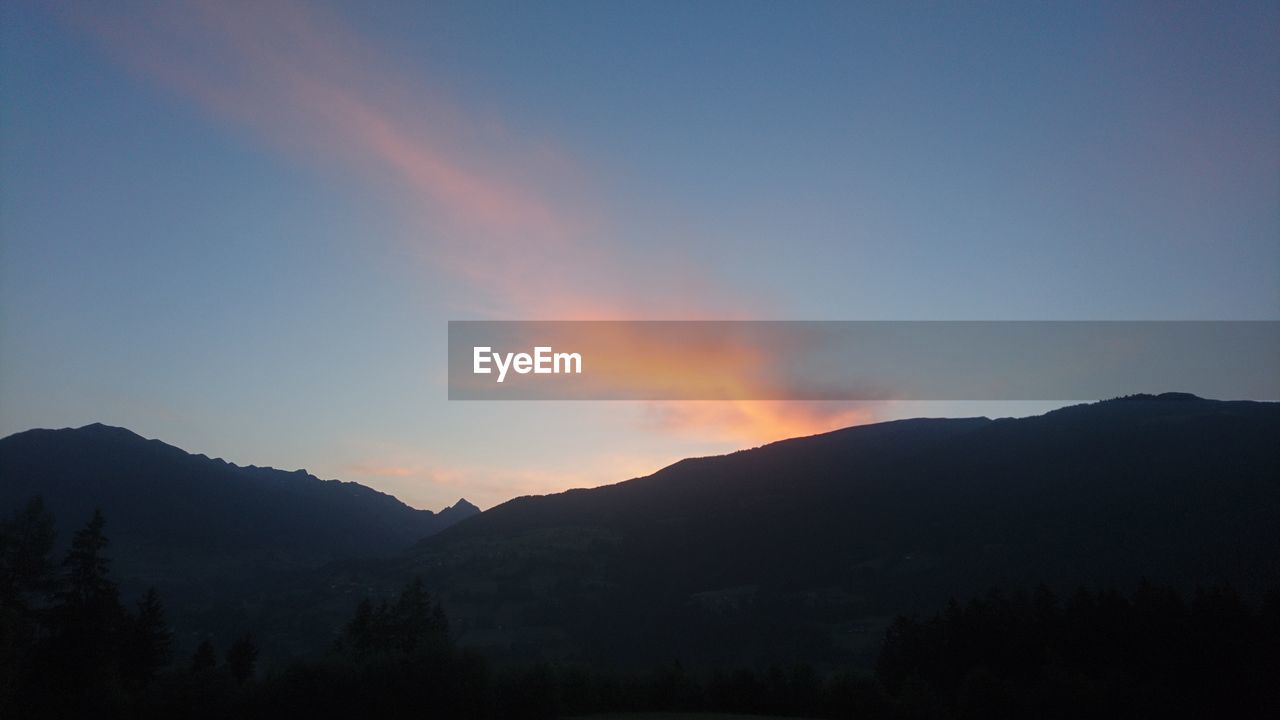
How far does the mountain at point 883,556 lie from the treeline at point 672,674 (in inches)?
2732

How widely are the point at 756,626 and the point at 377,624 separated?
9476cm

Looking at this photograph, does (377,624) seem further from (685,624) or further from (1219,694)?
(685,624)

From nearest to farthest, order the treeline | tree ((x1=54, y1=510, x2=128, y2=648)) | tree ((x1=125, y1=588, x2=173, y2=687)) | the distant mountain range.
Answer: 1. the treeline
2. tree ((x1=54, y1=510, x2=128, y2=648))
3. tree ((x1=125, y1=588, x2=173, y2=687))
4. the distant mountain range

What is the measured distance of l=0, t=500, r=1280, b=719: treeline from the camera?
36.2 meters

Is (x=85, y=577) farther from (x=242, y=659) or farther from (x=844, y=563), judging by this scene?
(x=844, y=563)

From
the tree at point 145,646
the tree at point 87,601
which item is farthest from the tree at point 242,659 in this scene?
the tree at point 87,601

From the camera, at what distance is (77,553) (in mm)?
46750

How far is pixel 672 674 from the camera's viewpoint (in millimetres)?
44344

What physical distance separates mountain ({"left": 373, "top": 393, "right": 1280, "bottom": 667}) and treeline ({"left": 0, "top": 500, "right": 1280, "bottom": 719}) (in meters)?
69.4

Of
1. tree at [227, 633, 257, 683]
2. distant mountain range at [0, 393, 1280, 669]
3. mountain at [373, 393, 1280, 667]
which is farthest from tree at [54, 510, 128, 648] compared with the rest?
distant mountain range at [0, 393, 1280, 669]

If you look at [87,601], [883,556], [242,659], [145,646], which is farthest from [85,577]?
[883,556]

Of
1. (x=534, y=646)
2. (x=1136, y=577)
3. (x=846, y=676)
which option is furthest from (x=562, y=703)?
(x=1136, y=577)

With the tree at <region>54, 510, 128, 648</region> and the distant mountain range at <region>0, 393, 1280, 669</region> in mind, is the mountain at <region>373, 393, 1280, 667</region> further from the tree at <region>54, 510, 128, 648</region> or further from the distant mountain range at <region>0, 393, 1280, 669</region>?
the tree at <region>54, 510, 128, 648</region>

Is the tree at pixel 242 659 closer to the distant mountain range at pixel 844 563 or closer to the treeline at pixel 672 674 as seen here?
the treeline at pixel 672 674
